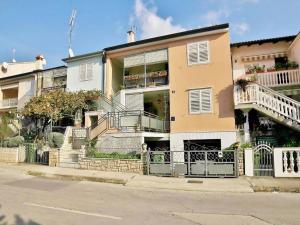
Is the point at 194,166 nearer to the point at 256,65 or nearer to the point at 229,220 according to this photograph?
the point at 229,220

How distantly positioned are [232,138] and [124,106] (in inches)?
333

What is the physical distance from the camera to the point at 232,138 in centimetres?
1673

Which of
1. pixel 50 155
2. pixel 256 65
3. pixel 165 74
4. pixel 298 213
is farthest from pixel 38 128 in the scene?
pixel 298 213

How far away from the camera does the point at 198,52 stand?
1841 centimetres

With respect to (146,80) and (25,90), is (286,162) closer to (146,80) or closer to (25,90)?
(146,80)

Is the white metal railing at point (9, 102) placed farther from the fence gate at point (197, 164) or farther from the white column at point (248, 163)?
the white column at point (248, 163)

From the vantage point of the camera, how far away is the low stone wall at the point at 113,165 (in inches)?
539

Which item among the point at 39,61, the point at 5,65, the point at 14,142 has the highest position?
the point at 39,61

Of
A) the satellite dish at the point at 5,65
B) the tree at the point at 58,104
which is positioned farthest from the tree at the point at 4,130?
the satellite dish at the point at 5,65

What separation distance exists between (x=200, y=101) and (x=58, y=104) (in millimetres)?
11294

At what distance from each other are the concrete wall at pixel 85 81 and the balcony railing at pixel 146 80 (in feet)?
8.19

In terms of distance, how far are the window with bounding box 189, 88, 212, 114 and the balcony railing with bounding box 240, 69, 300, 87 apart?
4.25m

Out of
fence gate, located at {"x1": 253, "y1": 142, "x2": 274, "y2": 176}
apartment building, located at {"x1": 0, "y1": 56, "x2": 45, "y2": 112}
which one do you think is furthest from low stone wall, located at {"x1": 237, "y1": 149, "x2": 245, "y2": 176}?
apartment building, located at {"x1": 0, "y1": 56, "x2": 45, "y2": 112}

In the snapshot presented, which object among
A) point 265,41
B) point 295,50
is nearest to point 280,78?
point 295,50
